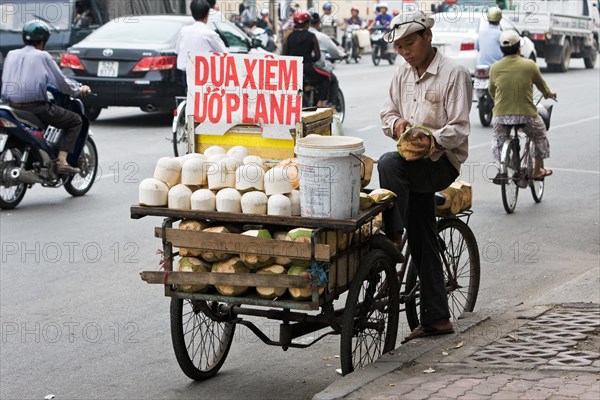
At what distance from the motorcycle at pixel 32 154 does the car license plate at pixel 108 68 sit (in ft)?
16.8

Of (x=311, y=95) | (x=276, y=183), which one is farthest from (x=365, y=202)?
(x=311, y=95)

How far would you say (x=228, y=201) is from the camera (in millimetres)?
5176

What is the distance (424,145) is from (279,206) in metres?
0.80

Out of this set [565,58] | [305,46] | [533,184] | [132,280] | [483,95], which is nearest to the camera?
[132,280]

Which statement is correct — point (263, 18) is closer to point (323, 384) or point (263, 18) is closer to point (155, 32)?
point (155, 32)

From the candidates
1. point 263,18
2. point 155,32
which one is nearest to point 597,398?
point 155,32

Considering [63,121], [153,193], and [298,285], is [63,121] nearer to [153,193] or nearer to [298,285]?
[153,193]

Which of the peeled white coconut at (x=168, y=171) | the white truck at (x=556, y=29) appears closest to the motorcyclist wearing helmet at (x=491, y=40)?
the white truck at (x=556, y=29)

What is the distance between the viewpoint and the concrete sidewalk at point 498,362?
4.86 meters

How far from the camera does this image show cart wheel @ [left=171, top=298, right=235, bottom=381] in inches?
217

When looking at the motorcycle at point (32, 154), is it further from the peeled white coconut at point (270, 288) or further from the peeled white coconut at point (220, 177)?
the peeled white coconut at point (270, 288)

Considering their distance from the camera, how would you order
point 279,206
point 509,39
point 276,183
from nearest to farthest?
1. point 279,206
2. point 276,183
3. point 509,39

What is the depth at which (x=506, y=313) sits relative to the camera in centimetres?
639

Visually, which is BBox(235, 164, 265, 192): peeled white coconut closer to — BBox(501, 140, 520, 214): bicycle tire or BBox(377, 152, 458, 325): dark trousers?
BBox(377, 152, 458, 325): dark trousers
